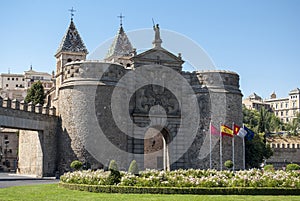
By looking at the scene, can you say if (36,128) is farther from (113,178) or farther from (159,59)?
(113,178)

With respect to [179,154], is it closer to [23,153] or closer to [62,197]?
[23,153]

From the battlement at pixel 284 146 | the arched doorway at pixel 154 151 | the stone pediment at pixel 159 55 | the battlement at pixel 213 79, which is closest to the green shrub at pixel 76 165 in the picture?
the stone pediment at pixel 159 55

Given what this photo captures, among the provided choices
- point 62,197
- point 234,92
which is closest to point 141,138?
point 234,92

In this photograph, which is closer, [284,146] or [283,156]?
[283,156]

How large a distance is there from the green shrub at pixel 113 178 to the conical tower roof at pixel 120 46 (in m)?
30.2

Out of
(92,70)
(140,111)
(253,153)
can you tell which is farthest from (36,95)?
(253,153)

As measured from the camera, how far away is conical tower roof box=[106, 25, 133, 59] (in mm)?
54375

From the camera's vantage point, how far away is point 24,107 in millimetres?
41219

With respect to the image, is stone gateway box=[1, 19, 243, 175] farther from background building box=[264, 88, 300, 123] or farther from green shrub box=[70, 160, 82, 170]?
background building box=[264, 88, 300, 123]

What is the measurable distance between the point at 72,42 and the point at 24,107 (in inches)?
624

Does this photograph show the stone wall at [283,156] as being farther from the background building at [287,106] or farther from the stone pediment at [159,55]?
the background building at [287,106]

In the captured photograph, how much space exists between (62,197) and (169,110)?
91.9 ft

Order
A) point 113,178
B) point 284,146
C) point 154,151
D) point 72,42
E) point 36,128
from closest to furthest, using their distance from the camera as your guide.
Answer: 1. point 113,178
2. point 36,128
3. point 72,42
4. point 154,151
5. point 284,146

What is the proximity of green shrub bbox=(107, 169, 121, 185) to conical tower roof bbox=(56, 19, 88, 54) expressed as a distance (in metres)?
31.6
